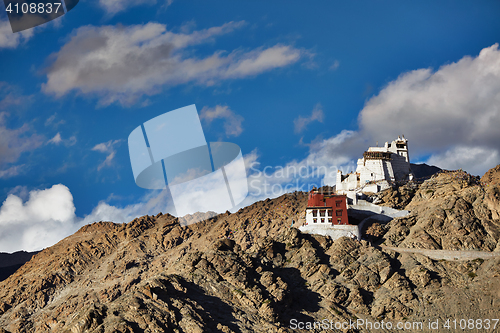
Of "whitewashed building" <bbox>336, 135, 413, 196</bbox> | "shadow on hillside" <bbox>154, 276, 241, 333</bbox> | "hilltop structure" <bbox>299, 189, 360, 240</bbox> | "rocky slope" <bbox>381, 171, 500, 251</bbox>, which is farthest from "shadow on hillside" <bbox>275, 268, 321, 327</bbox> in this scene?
"whitewashed building" <bbox>336, 135, 413, 196</bbox>

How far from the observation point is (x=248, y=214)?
174 metres

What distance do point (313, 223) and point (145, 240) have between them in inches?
3751

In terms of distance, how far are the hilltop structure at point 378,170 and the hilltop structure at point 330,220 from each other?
50.4ft

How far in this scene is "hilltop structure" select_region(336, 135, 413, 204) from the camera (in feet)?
401

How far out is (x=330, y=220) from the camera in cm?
10469

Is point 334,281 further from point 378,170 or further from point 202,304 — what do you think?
point 378,170

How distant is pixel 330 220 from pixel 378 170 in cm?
2688

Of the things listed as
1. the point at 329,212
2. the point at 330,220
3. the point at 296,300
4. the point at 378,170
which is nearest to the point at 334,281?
the point at 296,300

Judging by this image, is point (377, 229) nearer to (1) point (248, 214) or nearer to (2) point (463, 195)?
(2) point (463, 195)

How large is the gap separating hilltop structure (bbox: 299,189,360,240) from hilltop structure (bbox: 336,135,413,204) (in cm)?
1537

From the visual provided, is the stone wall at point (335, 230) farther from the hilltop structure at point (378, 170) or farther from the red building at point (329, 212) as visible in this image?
the hilltop structure at point (378, 170)

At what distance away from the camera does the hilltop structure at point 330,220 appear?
102875mm

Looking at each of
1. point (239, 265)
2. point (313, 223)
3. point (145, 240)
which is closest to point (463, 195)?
point (313, 223)

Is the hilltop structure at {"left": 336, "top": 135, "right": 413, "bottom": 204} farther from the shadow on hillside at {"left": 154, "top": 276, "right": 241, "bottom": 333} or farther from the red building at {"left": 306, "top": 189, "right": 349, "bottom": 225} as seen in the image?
the shadow on hillside at {"left": 154, "top": 276, "right": 241, "bottom": 333}
